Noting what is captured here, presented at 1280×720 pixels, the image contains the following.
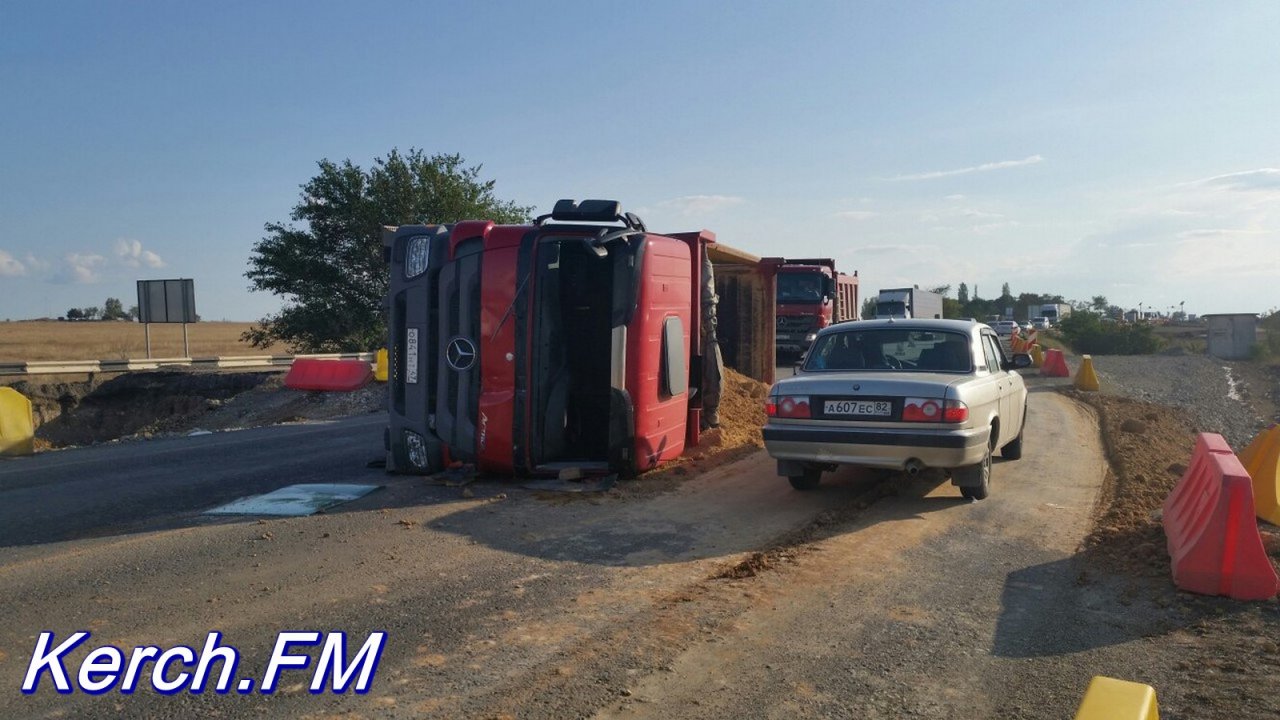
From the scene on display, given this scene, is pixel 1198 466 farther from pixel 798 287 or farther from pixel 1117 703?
pixel 798 287

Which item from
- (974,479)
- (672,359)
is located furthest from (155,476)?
(974,479)

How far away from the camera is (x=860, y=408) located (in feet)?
23.8

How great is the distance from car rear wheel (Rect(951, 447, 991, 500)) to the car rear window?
91 centimetres

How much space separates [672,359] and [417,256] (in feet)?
8.83

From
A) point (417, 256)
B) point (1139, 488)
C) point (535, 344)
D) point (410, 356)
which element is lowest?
point (1139, 488)

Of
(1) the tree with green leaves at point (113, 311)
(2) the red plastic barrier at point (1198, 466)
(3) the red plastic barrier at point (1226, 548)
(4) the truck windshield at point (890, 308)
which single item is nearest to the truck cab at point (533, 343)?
(2) the red plastic barrier at point (1198, 466)

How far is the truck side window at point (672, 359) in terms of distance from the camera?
8.77 metres

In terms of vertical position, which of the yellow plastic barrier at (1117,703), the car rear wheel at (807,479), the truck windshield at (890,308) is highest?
the truck windshield at (890,308)

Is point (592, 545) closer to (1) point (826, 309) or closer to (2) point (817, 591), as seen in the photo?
(2) point (817, 591)

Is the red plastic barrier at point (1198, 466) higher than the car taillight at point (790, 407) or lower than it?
lower

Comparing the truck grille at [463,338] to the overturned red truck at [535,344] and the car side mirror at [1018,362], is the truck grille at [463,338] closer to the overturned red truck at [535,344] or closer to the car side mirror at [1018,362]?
the overturned red truck at [535,344]

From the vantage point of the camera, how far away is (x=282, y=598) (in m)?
5.00

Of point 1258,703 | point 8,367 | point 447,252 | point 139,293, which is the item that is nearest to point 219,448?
point 447,252

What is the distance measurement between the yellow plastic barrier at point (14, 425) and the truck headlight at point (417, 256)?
24.4 feet
